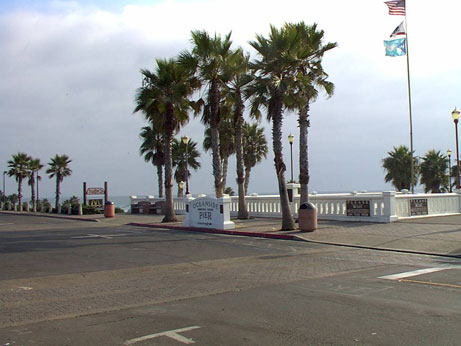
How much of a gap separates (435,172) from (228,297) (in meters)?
41.6

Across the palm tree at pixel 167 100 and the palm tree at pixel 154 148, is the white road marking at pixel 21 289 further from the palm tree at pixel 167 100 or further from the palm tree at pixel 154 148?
the palm tree at pixel 154 148

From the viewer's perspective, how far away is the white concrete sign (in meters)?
22.0

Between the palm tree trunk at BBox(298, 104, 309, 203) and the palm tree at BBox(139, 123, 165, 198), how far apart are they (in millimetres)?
23082

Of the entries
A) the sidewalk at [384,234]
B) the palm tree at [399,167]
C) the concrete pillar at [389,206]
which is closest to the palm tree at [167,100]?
the sidewalk at [384,234]

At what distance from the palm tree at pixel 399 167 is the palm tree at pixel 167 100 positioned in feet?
79.5

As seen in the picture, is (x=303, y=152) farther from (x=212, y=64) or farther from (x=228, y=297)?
(x=228, y=297)

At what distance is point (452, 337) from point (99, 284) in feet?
22.4

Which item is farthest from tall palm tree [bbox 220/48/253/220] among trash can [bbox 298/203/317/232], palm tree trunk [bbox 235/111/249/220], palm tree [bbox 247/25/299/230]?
trash can [bbox 298/203/317/232]

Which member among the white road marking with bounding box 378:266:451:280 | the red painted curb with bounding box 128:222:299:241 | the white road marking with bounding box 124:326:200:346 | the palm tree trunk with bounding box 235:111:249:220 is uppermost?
the palm tree trunk with bounding box 235:111:249:220

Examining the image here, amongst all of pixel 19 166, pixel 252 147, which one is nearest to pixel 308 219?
pixel 252 147

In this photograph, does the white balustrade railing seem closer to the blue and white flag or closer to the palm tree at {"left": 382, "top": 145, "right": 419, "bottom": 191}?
the blue and white flag

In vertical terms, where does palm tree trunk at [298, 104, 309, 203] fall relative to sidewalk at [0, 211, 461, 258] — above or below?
above

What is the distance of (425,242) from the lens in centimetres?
1555

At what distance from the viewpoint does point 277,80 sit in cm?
2025
